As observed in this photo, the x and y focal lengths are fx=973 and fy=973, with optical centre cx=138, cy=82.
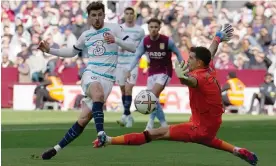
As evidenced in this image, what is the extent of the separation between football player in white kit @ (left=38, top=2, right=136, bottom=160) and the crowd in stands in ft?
51.4

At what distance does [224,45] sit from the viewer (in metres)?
31.2

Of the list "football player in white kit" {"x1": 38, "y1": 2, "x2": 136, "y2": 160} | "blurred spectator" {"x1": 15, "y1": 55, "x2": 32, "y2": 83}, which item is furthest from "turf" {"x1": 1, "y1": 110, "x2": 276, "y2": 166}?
"blurred spectator" {"x1": 15, "y1": 55, "x2": 32, "y2": 83}

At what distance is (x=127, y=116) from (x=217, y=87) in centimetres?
924

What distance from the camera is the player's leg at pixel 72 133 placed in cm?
1366

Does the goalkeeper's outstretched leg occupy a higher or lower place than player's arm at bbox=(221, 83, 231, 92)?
lower

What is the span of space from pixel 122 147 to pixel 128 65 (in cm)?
641

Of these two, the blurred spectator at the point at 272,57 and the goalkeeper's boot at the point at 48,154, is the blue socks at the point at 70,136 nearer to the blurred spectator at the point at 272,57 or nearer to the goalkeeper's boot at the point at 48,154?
the goalkeeper's boot at the point at 48,154

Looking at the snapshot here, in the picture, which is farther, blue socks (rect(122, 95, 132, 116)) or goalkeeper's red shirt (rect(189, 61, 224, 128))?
blue socks (rect(122, 95, 132, 116))

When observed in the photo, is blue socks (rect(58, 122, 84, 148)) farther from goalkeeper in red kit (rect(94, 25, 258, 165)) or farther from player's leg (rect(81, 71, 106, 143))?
goalkeeper in red kit (rect(94, 25, 258, 165))

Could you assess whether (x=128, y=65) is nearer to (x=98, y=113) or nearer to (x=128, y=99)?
(x=128, y=99)

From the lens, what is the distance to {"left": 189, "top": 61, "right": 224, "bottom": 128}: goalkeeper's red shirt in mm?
12109

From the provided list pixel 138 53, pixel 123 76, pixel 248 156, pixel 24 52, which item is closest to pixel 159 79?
pixel 138 53

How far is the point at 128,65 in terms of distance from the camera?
22.4 m

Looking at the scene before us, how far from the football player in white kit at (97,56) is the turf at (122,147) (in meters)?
0.75
